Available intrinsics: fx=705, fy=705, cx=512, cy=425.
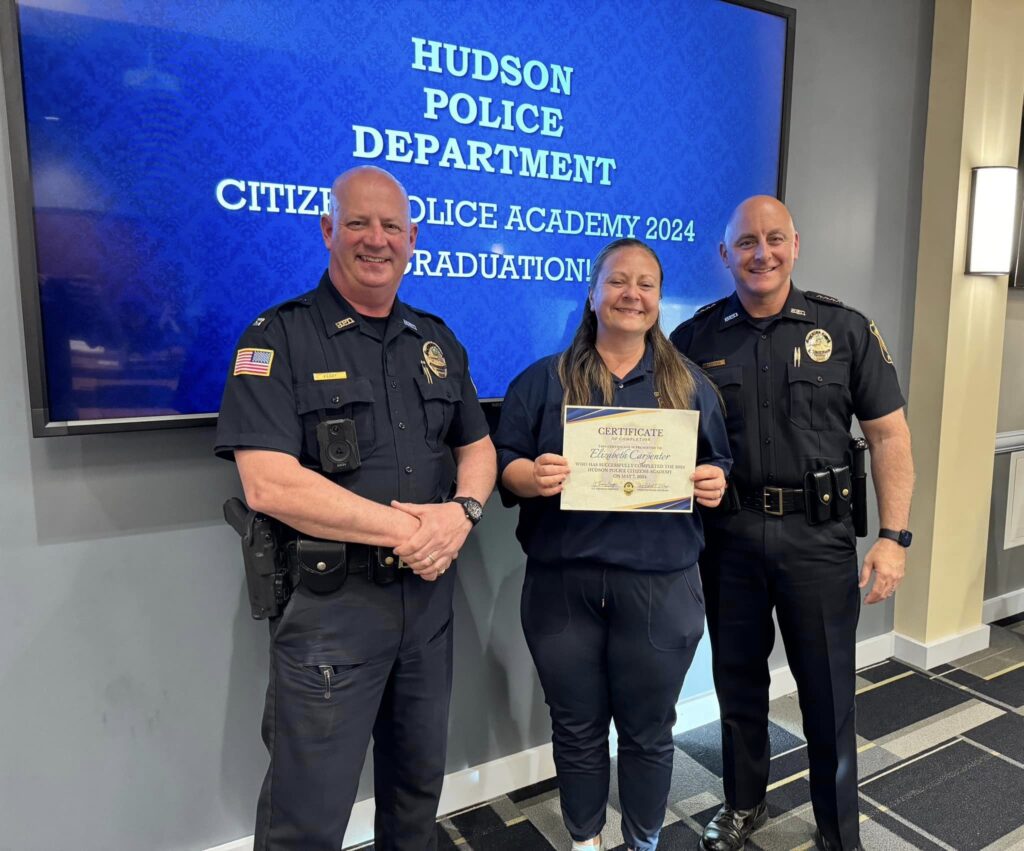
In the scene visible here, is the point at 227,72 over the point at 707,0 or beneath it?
beneath

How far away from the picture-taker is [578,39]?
77.9 inches

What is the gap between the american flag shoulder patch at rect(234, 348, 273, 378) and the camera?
132 cm

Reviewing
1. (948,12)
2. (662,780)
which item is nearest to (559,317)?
(662,780)

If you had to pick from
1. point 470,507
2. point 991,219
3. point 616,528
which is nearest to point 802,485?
point 616,528

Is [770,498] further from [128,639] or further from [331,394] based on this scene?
[128,639]

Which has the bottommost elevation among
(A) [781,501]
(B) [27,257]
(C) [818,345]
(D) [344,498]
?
(A) [781,501]

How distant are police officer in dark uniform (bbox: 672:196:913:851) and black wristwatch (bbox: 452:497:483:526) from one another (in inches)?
27.5

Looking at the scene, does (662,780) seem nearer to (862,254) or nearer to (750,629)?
(750,629)

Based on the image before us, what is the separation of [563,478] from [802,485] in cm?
68

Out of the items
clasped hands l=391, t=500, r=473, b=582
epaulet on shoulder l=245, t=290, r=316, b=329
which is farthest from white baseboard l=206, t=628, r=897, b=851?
epaulet on shoulder l=245, t=290, r=316, b=329

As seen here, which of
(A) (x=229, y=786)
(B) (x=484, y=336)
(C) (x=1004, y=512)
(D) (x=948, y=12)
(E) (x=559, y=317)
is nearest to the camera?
(A) (x=229, y=786)

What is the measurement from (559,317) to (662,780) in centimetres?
125

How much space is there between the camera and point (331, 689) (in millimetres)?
1359

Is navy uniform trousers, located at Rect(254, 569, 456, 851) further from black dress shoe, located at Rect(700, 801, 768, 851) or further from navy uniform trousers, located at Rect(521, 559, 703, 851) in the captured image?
black dress shoe, located at Rect(700, 801, 768, 851)
